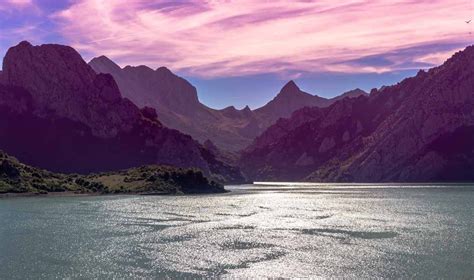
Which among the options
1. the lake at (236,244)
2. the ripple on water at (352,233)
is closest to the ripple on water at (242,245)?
the lake at (236,244)

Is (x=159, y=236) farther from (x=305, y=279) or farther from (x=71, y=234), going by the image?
(x=305, y=279)

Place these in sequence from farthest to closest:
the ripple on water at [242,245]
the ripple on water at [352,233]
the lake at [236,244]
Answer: the ripple on water at [352,233] → the ripple on water at [242,245] → the lake at [236,244]

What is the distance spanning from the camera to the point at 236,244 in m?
113

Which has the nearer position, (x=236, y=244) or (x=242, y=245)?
(x=242, y=245)

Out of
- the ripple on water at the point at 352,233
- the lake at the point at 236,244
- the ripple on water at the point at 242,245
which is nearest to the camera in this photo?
the lake at the point at 236,244

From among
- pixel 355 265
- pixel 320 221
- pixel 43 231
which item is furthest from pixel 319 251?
pixel 43 231

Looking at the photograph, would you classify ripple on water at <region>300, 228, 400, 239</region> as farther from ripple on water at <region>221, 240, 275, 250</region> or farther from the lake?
ripple on water at <region>221, 240, 275, 250</region>

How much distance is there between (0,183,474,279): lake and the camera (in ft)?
285

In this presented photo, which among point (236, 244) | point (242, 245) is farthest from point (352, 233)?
point (236, 244)

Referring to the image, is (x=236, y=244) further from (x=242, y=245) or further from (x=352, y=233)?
(x=352, y=233)

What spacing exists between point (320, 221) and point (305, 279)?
76912 mm

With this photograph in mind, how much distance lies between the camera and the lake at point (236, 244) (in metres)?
86.9

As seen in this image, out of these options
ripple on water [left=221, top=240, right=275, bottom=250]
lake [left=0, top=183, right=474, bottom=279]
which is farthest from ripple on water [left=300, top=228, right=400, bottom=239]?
ripple on water [left=221, top=240, right=275, bottom=250]

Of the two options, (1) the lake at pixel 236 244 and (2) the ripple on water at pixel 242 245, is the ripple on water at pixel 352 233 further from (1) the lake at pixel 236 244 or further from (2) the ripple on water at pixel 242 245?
(2) the ripple on water at pixel 242 245
